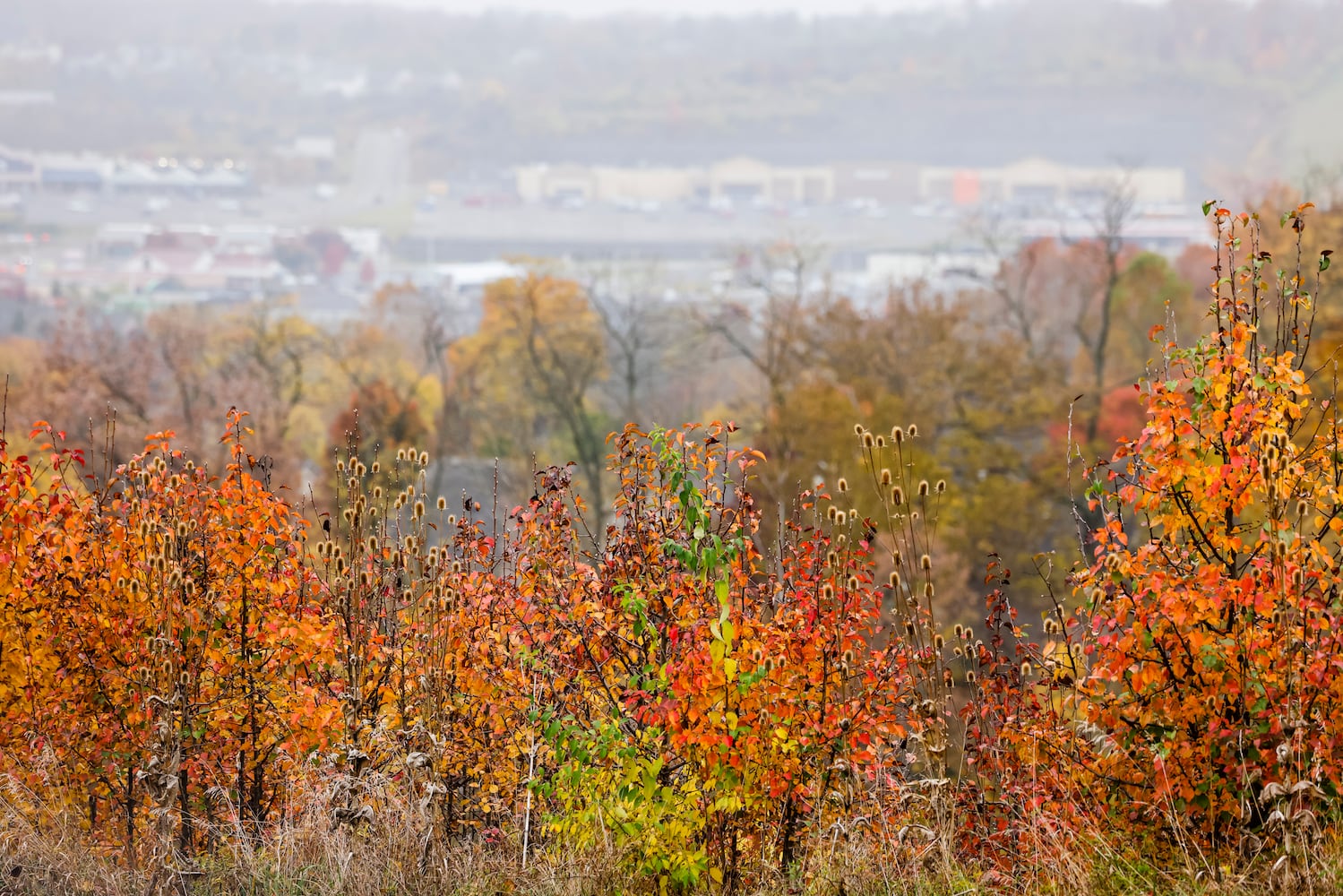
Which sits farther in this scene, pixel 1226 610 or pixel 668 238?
pixel 668 238

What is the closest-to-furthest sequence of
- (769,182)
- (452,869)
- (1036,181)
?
1. (452,869)
2. (1036,181)
3. (769,182)

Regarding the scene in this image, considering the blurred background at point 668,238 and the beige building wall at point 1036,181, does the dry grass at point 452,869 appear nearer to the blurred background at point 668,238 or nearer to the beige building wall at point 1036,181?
the blurred background at point 668,238

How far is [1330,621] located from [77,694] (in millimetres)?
4921

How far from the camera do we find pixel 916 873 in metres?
4.66

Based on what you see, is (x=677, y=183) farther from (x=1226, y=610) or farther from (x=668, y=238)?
(x=1226, y=610)

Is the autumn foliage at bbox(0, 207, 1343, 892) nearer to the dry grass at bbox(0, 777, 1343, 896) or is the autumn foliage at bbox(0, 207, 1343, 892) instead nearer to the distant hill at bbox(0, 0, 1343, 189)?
the dry grass at bbox(0, 777, 1343, 896)

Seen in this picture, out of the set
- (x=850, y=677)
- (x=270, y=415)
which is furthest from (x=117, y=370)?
(x=850, y=677)

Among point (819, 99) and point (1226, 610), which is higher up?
point (819, 99)

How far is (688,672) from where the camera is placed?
474 centimetres

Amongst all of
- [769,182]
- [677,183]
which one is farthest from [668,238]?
[769,182]

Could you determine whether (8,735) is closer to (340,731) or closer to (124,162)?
(340,731)

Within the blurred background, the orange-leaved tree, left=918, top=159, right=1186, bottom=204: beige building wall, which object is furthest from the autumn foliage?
left=918, top=159, right=1186, bottom=204: beige building wall

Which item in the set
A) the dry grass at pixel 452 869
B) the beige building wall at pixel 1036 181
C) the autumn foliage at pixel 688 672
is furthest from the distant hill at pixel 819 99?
the dry grass at pixel 452 869

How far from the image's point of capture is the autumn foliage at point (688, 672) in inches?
181
